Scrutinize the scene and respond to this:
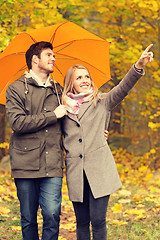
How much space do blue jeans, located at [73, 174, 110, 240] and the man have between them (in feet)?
0.75

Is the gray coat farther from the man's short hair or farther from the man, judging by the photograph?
the man's short hair

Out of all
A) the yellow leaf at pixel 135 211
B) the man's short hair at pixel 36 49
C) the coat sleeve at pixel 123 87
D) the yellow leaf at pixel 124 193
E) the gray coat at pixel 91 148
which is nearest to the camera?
the coat sleeve at pixel 123 87

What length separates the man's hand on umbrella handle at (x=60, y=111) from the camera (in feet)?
10.8

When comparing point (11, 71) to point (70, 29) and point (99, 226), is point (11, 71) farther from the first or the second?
point (99, 226)

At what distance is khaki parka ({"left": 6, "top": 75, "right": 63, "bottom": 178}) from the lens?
3.21 m

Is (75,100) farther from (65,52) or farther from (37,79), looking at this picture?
(65,52)

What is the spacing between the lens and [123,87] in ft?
10.5

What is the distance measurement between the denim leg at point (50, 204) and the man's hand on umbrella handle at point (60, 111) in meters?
0.59

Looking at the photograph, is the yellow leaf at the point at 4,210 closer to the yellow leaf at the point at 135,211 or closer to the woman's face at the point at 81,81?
the yellow leaf at the point at 135,211

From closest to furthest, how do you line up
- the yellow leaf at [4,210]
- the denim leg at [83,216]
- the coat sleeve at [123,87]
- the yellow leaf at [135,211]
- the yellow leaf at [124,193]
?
the coat sleeve at [123,87], the denim leg at [83,216], the yellow leaf at [135,211], the yellow leaf at [4,210], the yellow leaf at [124,193]

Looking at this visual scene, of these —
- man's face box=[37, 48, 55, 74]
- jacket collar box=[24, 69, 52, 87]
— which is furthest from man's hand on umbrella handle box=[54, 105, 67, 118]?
man's face box=[37, 48, 55, 74]

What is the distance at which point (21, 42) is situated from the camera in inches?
146

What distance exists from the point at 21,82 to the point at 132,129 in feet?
41.7

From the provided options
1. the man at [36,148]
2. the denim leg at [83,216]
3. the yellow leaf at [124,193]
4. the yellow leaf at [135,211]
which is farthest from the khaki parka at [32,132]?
the yellow leaf at [124,193]
